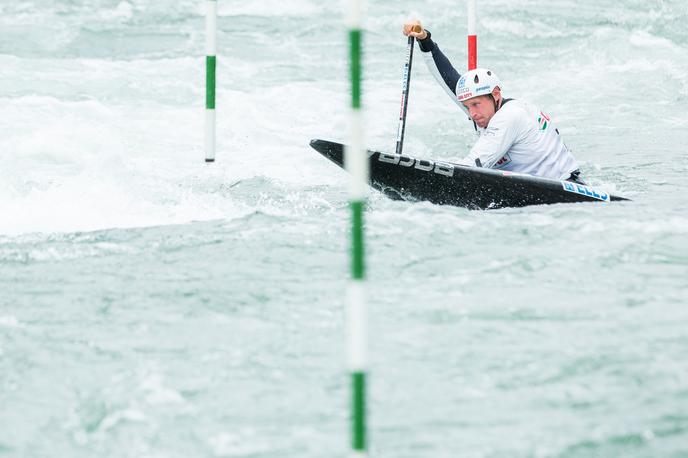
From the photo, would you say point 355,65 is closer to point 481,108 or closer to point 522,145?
point 481,108

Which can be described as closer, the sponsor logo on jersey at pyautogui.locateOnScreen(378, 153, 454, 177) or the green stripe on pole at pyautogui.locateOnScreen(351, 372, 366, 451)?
Answer: the green stripe on pole at pyautogui.locateOnScreen(351, 372, 366, 451)

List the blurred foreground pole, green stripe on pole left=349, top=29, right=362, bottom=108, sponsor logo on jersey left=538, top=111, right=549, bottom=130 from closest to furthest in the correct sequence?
green stripe on pole left=349, top=29, right=362, bottom=108 < sponsor logo on jersey left=538, top=111, right=549, bottom=130 < the blurred foreground pole

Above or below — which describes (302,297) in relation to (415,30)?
below

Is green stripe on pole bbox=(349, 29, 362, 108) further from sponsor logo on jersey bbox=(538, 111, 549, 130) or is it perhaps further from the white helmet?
sponsor logo on jersey bbox=(538, 111, 549, 130)

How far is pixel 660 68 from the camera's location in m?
13.8

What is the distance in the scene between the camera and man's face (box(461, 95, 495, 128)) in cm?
678

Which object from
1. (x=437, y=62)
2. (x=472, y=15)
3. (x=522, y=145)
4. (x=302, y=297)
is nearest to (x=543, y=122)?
(x=522, y=145)

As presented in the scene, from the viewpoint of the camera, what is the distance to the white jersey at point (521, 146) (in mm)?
6730

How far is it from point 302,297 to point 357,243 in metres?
2.02

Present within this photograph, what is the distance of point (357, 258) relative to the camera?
266 cm

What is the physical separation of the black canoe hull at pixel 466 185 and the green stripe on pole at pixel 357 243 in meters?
3.91

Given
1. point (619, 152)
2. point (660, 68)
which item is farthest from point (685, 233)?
point (660, 68)

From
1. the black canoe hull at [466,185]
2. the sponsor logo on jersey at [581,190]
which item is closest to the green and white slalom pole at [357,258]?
the black canoe hull at [466,185]

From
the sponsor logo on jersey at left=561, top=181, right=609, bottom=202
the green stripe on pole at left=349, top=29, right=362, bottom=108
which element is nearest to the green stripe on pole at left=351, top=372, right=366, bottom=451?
the green stripe on pole at left=349, top=29, right=362, bottom=108
